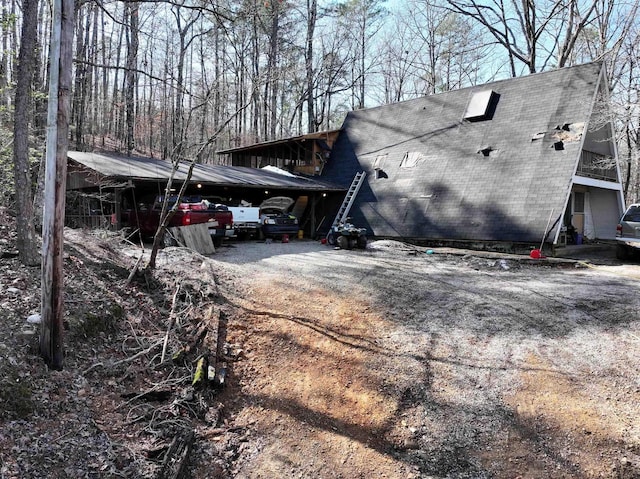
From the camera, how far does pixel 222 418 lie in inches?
158

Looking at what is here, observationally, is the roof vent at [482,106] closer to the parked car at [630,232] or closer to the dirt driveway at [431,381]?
the parked car at [630,232]

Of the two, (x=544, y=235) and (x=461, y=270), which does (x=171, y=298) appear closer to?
(x=461, y=270)

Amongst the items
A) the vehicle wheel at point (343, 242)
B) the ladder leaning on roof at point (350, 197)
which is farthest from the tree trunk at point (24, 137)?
the ladder leaning on roof at point (350, 197)

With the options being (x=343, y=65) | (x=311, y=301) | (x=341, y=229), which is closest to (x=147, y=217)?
(x=341, y=229)

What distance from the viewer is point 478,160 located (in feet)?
48.6

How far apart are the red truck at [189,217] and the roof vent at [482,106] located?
404 inches

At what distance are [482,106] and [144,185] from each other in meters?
13.3

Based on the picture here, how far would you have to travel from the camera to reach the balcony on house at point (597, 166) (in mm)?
13935

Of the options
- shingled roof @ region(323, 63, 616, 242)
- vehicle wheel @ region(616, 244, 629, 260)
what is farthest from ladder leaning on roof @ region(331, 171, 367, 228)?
vehicle wheel @ region(616, 244, 629, 260)

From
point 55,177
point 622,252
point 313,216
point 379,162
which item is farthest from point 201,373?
point 379,162

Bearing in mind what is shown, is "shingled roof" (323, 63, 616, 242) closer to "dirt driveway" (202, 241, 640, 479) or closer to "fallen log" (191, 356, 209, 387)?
"dirt driveway" (202, 241, 640, 479)

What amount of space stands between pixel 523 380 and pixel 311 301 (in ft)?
11.3

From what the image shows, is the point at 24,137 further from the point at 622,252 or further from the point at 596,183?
the point at 596,183

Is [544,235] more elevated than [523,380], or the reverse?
[544,235]
